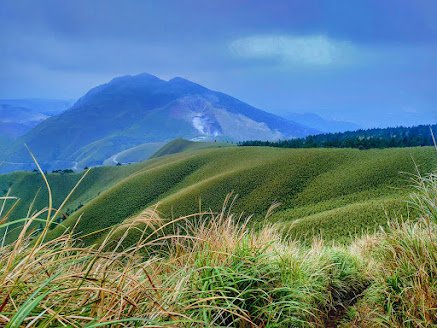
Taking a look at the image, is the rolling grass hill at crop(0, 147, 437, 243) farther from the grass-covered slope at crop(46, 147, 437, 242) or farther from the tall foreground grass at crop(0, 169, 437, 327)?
the tall foreground grass at crop(0, 169, 437, 327)

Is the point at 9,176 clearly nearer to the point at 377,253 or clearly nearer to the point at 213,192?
the point at 213,192

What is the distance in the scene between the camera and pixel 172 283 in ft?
13.5

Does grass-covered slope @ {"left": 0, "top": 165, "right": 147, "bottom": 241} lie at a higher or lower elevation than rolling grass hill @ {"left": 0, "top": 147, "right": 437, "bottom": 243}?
lower

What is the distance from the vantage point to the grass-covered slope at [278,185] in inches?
2832

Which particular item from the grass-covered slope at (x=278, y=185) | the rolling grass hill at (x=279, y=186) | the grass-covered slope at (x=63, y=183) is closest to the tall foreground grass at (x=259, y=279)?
the rolling grass hill at (x=279, y=186)

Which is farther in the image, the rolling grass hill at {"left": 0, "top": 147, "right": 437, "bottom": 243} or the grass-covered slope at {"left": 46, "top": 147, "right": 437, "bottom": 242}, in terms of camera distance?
the grass-covered slope at {"left": 46, "top": 147, "right": 437, "bottom": 242}

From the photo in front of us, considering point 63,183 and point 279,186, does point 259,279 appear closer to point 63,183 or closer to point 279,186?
point 279,186

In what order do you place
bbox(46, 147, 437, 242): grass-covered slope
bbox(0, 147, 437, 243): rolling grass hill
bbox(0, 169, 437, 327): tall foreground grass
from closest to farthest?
bbox(0, 169, 437, 327): tall foreground grass < bbox(0, 147, 437, 243): rolling grass hill < bbox(46, 147, 437, 242): grass-covered slope

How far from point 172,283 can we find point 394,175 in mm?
80435

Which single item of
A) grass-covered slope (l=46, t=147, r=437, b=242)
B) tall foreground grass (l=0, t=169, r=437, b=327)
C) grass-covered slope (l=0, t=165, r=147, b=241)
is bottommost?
grass-covered slope (l=0, t=165, r=147, b=241)

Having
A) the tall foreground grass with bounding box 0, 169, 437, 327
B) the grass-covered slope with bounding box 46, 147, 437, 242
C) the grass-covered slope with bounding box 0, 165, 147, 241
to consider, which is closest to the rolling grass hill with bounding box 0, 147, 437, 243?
the grass-covered slope with bounding box 46, 147, 437, 242

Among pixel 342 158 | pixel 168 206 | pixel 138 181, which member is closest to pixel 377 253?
pixel 168 206

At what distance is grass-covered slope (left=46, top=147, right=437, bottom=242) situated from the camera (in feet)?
236

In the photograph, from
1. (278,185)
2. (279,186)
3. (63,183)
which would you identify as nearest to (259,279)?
(279,186)
